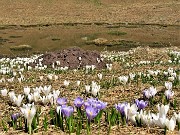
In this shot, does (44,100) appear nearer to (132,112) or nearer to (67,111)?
(67,111)

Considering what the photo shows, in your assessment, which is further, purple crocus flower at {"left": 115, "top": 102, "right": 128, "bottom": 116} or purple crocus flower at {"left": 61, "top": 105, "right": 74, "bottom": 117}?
purple crocus flower at {"left": 115, "top": 102, "right": 128, "bottom": 116}

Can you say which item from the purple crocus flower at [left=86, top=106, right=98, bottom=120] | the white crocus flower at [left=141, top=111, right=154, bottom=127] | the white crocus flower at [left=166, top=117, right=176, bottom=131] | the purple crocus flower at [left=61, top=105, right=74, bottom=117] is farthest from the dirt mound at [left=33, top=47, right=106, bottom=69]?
the white crocus flower at [left=166, top=117, right=176, bottom=131]

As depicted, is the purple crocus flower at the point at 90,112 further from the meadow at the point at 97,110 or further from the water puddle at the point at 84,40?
the water puddle at the point at 84,40

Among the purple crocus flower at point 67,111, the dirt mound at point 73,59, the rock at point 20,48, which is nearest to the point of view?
the purple crocus flower at point 67,111

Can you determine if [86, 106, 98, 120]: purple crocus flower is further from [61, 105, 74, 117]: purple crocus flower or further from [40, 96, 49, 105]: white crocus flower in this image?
[40, 96, 49, 105]: white crocus flower

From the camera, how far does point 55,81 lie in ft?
43.1

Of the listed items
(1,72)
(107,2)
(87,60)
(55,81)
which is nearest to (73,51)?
(87,60)

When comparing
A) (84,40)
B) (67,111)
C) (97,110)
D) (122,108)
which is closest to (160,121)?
(122,108)

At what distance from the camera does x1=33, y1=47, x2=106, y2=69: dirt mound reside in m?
20.4

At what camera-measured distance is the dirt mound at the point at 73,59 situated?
20.4 metres

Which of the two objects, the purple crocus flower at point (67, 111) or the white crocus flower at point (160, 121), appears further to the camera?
the purple crocus flower at point (67, 111)

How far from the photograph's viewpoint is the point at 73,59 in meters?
20.7

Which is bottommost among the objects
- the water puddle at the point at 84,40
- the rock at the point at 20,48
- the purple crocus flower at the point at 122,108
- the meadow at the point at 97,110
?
the meadow at the point at 97,110

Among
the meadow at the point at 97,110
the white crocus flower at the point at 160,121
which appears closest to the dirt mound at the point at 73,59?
the meadow at the point at 97,110
